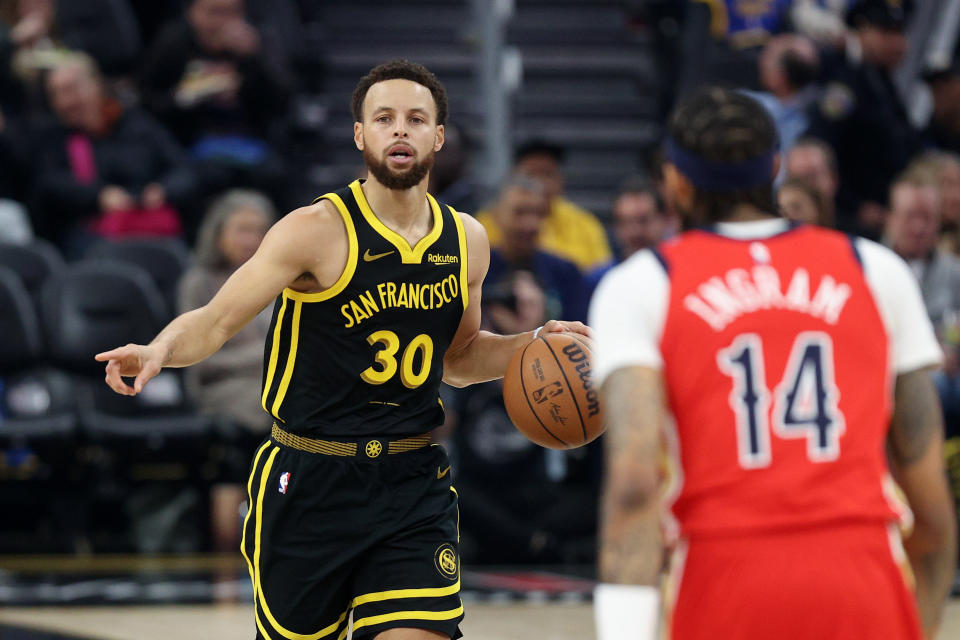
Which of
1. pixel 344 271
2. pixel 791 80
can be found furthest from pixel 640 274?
pixel 791 80

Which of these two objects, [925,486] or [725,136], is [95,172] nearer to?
[725,136]

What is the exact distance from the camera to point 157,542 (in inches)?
331

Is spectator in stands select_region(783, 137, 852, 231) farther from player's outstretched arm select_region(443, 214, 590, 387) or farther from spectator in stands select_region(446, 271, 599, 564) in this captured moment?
player's outstretched arm select_region(443, 214, 590, 387)

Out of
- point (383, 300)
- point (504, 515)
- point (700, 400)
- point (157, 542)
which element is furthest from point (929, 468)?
point (157, 542)

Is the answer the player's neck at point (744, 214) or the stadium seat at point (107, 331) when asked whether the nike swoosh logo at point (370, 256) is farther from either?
the stadium seat at point (107, 331)

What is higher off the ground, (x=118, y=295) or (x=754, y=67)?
(x=754, y=67)

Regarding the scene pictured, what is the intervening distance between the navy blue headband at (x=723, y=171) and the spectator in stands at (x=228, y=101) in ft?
23.0

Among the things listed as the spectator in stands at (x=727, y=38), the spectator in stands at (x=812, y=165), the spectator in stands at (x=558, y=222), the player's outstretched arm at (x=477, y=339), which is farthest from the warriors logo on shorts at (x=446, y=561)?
the spectator in stands at (x=727, y=38)

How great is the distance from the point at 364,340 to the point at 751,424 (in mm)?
1630

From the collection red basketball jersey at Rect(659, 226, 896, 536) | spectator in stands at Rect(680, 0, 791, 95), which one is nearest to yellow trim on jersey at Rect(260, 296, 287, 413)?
red basketball jersey at Rect(659, 226, 896, 536)

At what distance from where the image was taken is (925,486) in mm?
2717

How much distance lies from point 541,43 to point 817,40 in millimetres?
2921

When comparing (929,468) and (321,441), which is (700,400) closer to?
(929,468)

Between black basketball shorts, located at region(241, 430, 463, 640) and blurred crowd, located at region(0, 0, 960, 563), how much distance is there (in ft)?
11.3
